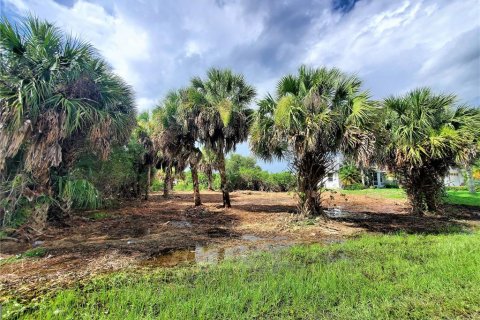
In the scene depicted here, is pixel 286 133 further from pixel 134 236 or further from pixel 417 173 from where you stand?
pixel 417 173

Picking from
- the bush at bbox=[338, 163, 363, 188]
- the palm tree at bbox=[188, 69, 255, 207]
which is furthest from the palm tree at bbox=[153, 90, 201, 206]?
the bush at bbox=[338, 163, 363, 188]

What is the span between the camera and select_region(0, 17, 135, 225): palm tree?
639cm

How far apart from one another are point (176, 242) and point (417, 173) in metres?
10.1

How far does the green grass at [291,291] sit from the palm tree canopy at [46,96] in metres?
4.66

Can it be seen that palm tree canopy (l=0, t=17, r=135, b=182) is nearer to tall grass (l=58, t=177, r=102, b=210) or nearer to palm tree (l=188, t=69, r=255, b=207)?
tall grass (l=58, t=177, r=102, b=210)

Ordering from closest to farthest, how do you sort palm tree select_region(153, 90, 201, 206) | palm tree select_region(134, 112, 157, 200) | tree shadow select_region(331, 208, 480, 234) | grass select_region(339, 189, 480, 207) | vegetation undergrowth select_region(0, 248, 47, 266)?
1. vegetation undergrowth select_region(0, 248, 47, 266)
2. tree shadow select_region(331, 208, 480, 234)
3. palm tree select_region(153, 90, 201, 206)
4. grass select_region(339, 189, 480, 207)
5. palm tree select_region(134, 112, 157, 200)

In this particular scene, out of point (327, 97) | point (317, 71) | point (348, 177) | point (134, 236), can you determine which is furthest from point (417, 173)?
point (348, 177)

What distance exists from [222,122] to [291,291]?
30.5 ft

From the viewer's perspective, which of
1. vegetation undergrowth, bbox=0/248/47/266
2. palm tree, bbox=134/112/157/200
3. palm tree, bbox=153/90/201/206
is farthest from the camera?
palm tree, bbox=134/112/157/200

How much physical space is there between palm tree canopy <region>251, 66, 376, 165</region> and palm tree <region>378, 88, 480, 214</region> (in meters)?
2.21

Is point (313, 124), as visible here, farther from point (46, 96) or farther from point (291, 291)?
point (46, 96)

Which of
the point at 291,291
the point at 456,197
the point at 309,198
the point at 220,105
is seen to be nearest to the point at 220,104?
the point at 220,105

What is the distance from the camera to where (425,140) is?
9875mm

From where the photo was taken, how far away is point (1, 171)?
6.66 metres
